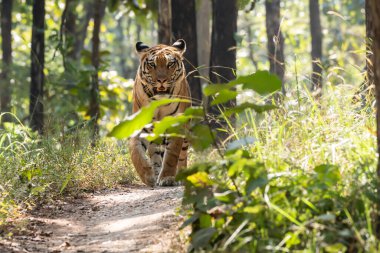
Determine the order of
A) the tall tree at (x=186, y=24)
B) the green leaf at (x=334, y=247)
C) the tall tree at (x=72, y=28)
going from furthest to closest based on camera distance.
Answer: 1. the tall tree at (x=72, y=28)
2. the tall tree at (x=186, y=24)
3. the green leaf at (x=334, y=247)

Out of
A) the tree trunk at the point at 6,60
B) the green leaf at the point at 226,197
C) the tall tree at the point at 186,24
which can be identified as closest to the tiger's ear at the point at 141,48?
the tall tree at the point at 186,24

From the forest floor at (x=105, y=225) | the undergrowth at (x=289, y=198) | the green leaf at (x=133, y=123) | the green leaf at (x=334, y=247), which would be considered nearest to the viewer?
the green leaf at (x=334, y=247)

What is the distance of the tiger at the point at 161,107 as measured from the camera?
29.7 ft

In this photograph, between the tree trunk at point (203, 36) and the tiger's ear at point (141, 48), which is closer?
the tiger's ear at point (141, 48)

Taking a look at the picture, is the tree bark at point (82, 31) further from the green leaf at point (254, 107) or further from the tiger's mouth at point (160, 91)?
the green leaf at point (254, 107)

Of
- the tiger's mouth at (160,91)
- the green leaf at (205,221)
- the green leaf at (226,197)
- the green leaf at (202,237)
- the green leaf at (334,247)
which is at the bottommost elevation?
the green leaf at (202,237)

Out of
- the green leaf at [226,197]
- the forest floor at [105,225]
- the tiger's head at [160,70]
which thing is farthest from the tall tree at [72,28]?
the green leaf at [226,197]

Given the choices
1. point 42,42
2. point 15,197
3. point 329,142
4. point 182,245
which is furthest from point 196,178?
point 42,42

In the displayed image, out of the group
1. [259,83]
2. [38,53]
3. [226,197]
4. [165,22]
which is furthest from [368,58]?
[38,53]

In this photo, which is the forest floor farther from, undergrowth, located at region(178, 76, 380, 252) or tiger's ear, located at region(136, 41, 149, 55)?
tiger's ear, located at region(136, 41, 149, 55)

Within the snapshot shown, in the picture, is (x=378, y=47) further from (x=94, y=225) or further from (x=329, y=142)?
(x=94, y=225)

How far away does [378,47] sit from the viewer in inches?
189

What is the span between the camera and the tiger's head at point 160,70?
9.51m

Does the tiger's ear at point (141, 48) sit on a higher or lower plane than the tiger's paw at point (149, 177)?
higher
